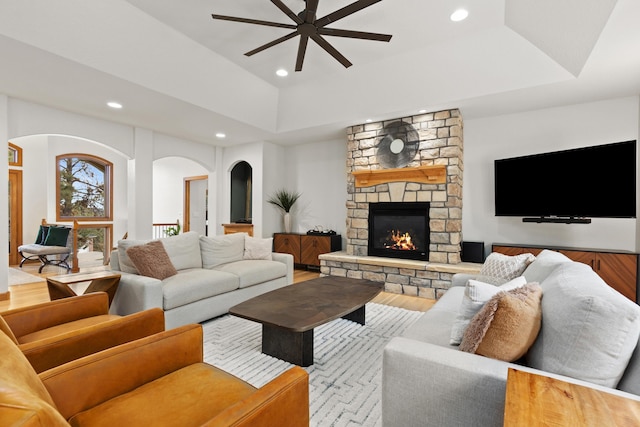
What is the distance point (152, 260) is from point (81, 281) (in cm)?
60

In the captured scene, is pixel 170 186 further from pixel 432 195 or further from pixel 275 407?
pixel 275 407

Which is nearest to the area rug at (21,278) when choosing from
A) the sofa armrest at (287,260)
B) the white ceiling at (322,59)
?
the white ceiling at (322,59)

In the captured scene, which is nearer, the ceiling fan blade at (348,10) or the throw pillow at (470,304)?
the throw pillow at (470,304)

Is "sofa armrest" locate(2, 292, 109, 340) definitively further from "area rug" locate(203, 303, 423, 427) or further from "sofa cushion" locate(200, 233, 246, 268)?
"sofa cushion" locate(200, 233, 246, 268)

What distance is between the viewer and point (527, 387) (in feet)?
3.18

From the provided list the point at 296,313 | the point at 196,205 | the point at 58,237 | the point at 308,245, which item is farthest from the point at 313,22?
the point at 196,205

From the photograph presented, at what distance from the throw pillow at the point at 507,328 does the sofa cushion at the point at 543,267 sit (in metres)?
0.81

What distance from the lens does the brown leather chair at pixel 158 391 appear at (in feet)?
3.16

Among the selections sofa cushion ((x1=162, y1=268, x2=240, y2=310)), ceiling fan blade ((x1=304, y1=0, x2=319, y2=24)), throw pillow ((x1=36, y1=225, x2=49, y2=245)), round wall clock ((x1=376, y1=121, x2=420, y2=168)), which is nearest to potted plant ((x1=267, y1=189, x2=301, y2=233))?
round wall clock ((x1=376, y1=121, x2=420, y2=168))

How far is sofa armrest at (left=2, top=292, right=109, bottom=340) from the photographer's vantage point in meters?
1.79

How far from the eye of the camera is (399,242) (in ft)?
16.1

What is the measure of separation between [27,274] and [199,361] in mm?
5939

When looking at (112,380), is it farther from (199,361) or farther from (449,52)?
(449,52)

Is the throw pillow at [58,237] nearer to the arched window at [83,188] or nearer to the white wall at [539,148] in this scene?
the arched window at [83,188]
